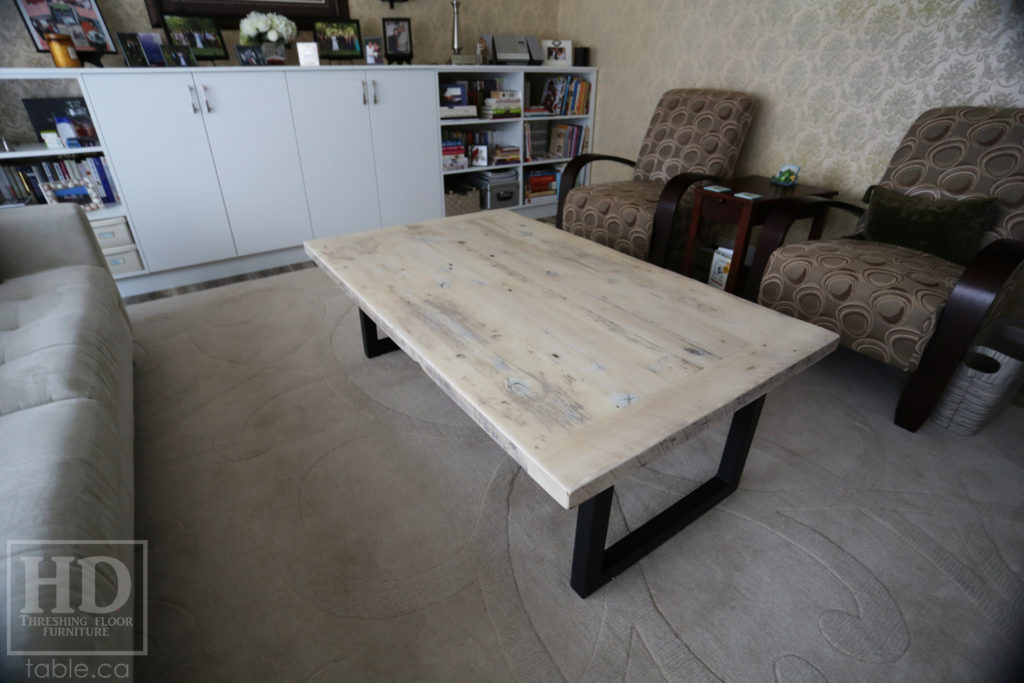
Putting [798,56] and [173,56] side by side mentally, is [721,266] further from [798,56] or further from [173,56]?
[173,56]

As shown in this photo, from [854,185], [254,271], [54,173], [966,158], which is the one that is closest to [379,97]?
[254,271]

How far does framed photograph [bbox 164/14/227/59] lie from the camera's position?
7.85 ft

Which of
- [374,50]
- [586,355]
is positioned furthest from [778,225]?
[374,50]

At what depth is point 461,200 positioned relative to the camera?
322 cm

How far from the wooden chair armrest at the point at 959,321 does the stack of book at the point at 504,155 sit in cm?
258

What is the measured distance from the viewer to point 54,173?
2.24m

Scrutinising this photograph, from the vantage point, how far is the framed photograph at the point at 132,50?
2.23 m

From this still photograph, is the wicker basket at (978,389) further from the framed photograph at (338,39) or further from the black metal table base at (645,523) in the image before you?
the framed photograph at (338,39)

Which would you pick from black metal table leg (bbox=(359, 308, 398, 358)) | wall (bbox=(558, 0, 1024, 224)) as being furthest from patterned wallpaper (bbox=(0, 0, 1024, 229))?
black metal table leg (bbox=(359, 308, 398, 358))

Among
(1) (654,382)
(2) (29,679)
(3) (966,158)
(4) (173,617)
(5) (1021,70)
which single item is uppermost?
(5) (1021,70)

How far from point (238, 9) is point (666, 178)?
241cm

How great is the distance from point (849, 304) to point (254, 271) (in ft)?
9.35

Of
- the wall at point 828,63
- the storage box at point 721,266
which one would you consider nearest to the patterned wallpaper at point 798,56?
the wall at point 828,63

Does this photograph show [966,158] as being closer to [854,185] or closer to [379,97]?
[854,185]
